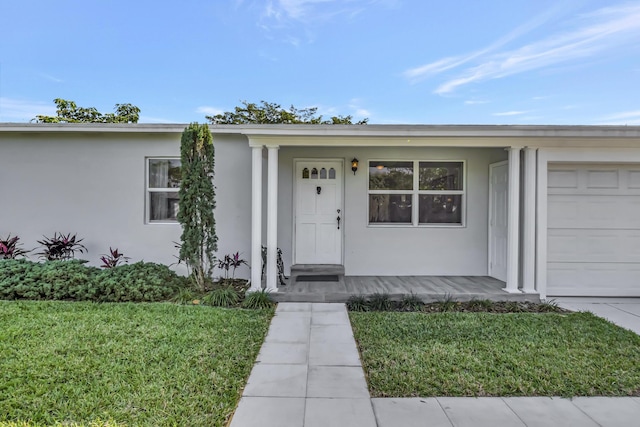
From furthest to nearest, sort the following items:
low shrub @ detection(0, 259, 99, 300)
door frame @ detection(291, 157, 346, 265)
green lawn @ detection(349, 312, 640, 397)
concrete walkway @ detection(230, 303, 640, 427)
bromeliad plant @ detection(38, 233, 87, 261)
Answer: door frame @ detection(291, 157, 346, 265) → bromeliad plant @ detection(38, 233, 87, 261) → low shrub @ detection(0, 259, 99, 300) → green lawn @ detection(349, 312, 640, 397) → concrete walkway @ detection(230, 303, 640, 427)

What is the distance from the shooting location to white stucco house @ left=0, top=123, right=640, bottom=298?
5.68 metres

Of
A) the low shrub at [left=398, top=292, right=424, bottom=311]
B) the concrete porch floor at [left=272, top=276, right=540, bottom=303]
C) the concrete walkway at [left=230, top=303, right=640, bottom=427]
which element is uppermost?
the concrete porch floor at [left=272, top=276, right=540, bottom=303]

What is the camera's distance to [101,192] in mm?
6344

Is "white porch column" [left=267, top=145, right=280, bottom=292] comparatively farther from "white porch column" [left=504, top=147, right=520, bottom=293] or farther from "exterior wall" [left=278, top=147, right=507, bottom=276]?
"white porch column" [left=504, top=147, right=520, bottom=293]

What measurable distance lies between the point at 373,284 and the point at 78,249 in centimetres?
553

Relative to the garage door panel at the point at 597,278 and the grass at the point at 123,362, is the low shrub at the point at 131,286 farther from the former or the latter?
the garage door panel at the point at 597,278

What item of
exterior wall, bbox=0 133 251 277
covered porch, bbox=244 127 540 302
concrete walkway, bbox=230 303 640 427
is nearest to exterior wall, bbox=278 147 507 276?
covered porch, bbox=244 127 540 302

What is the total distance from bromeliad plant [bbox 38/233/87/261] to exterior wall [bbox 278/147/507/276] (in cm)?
379

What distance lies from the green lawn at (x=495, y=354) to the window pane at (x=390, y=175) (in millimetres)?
2775

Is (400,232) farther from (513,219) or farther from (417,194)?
(513,219)

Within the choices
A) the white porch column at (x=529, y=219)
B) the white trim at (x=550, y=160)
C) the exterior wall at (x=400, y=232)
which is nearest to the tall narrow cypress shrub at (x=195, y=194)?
the exterior wall at (x=400, y=232)

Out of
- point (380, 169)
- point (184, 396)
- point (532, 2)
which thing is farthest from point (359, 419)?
point (532, 2)

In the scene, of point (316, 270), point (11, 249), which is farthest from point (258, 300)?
point (11, 249)

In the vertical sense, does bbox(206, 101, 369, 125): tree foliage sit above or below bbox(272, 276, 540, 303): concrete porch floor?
above
